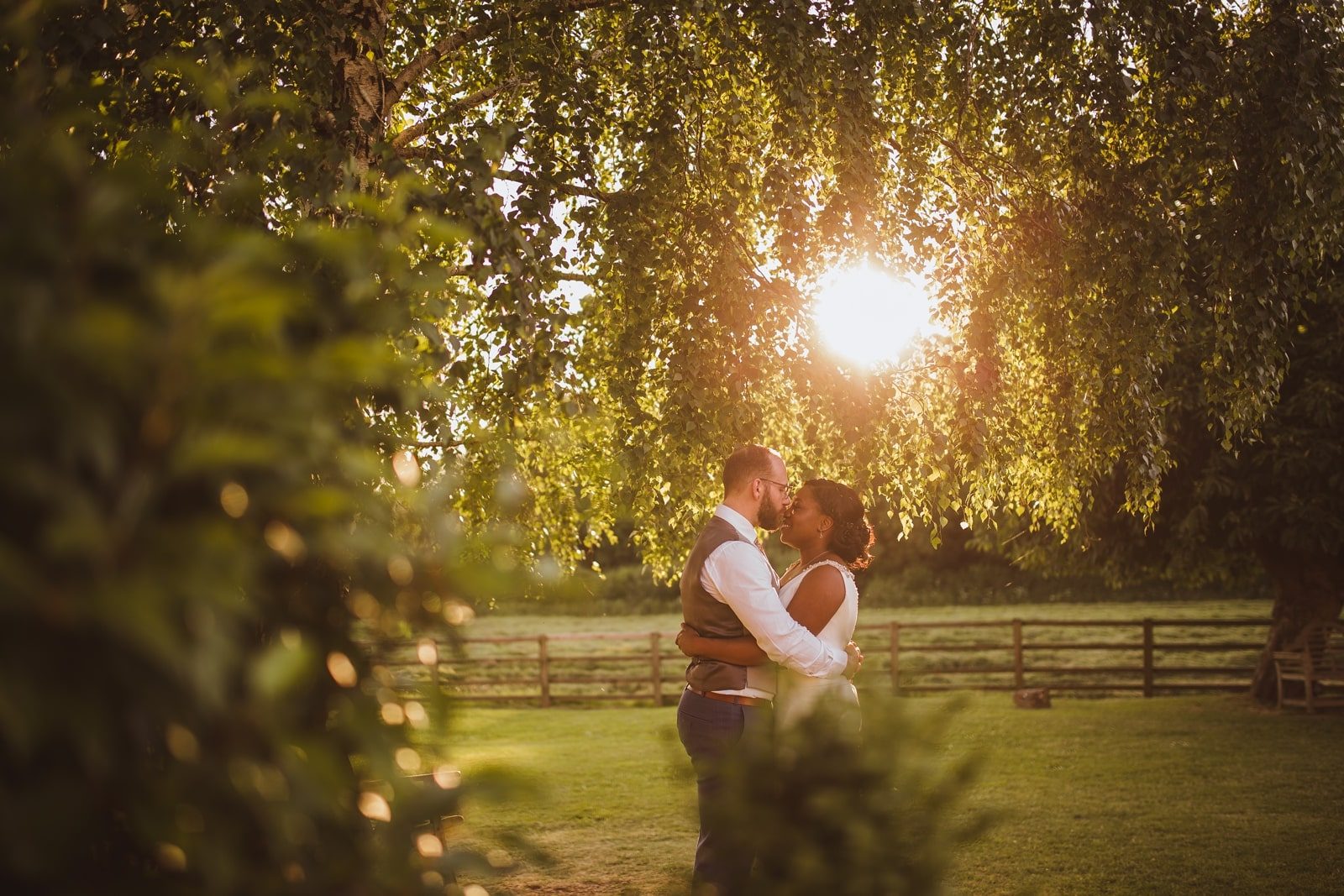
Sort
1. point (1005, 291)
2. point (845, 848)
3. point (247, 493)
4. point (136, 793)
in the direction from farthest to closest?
point (1005, 291) → point (845, 848) → point (247, 493) → point (136, 793)

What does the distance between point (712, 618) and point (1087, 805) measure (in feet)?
24.1

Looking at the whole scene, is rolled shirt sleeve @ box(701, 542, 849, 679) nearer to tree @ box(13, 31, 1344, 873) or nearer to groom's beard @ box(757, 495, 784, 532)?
groom's beard @ box(757, 495, 784, 532)

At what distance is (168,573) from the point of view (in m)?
1.04

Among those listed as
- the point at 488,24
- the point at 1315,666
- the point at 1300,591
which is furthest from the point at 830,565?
the point at 1300,591

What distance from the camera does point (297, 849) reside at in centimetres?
139

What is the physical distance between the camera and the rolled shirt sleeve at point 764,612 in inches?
190

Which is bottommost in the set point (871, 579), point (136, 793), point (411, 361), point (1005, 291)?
point (871, 579)

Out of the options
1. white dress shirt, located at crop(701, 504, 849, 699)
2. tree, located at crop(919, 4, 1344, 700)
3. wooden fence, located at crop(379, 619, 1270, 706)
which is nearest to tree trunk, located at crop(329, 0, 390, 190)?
white dress shirt, located at crop(701, 504, 849, 699)

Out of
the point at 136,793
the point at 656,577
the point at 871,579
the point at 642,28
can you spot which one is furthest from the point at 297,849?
the point at 871,579

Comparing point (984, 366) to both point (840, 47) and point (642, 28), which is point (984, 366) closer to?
point (840, 47)

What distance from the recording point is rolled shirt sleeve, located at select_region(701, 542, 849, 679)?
483cm

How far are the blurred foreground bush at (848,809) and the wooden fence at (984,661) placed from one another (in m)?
9.37

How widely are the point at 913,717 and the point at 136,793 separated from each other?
1.24 m

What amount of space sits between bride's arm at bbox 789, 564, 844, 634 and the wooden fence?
6050mm
